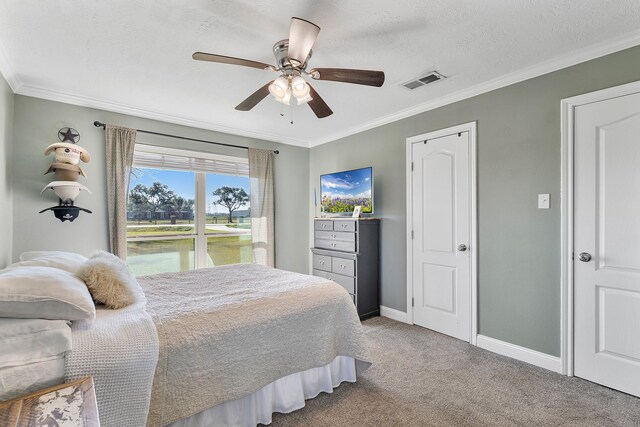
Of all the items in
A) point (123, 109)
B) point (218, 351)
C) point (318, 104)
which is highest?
point (123, 109)

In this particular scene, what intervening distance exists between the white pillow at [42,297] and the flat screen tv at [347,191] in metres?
3.05

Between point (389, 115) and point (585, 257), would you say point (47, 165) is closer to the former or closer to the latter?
point (389, 115)

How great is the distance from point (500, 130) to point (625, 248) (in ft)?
4.34

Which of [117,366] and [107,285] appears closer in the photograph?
[117,366]

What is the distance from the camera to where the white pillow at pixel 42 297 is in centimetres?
117

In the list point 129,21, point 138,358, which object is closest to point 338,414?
point 138,358

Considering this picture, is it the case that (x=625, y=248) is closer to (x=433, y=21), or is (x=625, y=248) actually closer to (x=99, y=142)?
(x=433, y=21)

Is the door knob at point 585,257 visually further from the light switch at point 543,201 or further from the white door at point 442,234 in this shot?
the white door at point 442,234

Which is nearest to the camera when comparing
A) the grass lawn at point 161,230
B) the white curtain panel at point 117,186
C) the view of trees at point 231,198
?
the white curtain panel at point 117,186

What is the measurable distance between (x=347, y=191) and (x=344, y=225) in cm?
52

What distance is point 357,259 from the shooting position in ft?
12.3

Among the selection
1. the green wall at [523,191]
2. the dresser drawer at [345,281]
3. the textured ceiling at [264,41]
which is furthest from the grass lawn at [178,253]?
the green wall at [523,191]

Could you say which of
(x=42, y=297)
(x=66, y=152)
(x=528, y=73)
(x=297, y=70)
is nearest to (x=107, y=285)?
(x=42, y=297)

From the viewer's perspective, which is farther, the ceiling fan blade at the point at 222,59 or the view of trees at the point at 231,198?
the view of trees at the point at 231,198
